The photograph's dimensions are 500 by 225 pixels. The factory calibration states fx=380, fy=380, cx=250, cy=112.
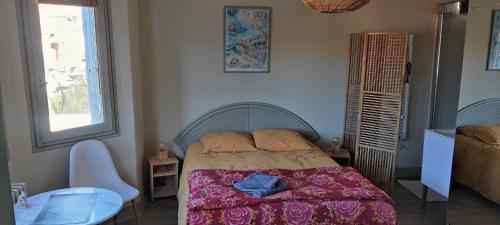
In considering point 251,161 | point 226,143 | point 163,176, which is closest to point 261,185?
point 251,161

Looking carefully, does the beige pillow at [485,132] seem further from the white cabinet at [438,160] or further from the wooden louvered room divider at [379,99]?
the wooden louvered room divider at [379,99]

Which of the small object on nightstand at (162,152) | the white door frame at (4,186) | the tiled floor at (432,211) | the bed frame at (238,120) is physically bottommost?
the tiled floor at (432,211)

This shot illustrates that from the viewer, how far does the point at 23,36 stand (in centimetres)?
294

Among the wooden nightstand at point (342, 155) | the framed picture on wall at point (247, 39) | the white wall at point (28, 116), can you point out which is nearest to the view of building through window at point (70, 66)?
the white wall at point (28, 116)

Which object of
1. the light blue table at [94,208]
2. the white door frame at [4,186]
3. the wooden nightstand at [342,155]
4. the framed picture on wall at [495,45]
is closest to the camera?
the white door frame at [4,186]

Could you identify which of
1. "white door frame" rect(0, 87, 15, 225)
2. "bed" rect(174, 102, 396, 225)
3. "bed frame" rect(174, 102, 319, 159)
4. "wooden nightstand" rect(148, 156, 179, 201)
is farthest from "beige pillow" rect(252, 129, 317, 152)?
"white door frame" rect(0, 87, 15, 225)

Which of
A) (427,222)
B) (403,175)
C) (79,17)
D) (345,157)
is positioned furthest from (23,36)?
(403,175)

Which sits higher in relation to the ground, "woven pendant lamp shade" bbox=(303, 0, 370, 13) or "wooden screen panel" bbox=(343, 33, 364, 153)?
"woven pendant lamp shade" bbox=(303, 0, 370, 13)

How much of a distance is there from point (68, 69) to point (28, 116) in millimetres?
567

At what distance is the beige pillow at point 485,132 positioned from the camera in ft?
10.6

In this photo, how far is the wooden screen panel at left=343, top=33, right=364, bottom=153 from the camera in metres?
4.44

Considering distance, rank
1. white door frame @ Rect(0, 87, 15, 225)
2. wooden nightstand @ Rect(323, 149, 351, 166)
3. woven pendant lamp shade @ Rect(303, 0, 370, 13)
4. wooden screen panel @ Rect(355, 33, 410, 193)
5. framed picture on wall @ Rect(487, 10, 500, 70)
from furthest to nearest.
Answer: wooden nightstand @ Rect(323, 149, 351, 166), wooden screen panel @ Rect(355, 33, 410, 193), framed picture on wall @ Rect(487, 10, 500, 70), woven pendant lamp shade @ Rect(303, 0, 370, 13), white door frame @ Rect(0, 87, 15, 225)

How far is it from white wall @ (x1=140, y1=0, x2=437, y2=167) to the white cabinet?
84cm

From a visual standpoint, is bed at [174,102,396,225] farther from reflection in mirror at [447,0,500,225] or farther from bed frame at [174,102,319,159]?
reflection in mirror at [447,0,500,225]
